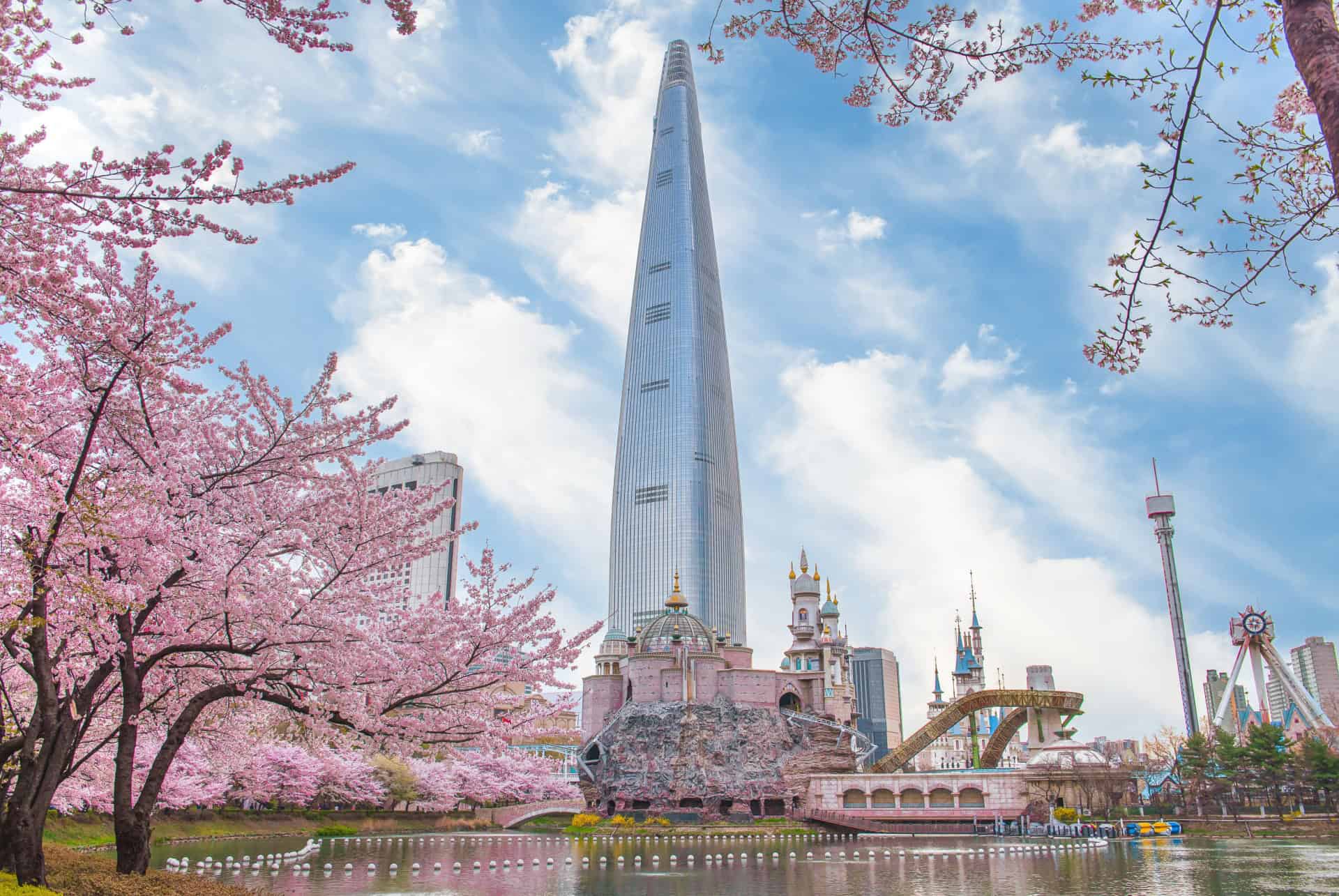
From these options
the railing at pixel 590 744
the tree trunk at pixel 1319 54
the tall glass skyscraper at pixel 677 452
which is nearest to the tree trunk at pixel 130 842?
the tree trunk at pixel 1319 54

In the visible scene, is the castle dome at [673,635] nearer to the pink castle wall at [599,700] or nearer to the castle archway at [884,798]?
the pink castle wall at [599,700]

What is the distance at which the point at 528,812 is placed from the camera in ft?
293

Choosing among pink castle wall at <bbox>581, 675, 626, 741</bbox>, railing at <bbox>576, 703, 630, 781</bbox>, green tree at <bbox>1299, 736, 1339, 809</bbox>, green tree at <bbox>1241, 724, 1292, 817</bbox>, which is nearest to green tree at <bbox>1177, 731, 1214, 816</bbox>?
green tree at <bbox>1241, 724, 1292, 817</bbox>

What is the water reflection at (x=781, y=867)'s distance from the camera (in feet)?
113

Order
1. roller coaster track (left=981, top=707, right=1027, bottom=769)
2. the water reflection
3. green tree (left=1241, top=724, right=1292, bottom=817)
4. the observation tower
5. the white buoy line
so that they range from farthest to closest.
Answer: the observation tower
roller coaster track (left=981, top=707, right=1027, bottom=769)
green tree (left=1241, top=724, right=1292, bottom=817)
the white buoy line
the water reflection

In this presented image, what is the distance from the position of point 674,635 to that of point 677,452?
8799 cm

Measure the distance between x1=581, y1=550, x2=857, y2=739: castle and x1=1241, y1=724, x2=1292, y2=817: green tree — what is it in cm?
3819

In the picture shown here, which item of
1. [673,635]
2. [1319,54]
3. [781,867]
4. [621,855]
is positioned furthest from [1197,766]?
[1319,54]

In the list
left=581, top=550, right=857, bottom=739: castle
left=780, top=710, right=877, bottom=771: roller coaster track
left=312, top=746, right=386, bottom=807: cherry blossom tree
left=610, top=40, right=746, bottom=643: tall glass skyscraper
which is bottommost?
left=312, top=746, right=386, bottom=807: cherry blossom tree

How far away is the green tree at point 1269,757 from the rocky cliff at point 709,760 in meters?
34.9

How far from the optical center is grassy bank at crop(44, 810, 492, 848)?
5066cm

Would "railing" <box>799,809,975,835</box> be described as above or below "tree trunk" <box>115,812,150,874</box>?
below

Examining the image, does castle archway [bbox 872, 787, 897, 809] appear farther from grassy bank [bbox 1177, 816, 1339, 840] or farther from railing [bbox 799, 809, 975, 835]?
grassy bank [bbox 1177, 816, 1339, 840]

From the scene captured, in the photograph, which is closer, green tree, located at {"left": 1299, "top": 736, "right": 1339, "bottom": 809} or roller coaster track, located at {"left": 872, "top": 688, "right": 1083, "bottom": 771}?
green tree, located at {"left": 1299, "top": 736, "right": 1339, "bottom": 809}
